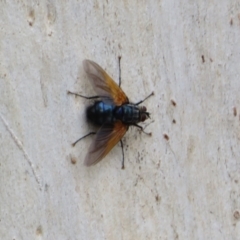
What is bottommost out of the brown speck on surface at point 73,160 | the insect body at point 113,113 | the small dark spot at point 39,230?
the small dark spot at point 39,230

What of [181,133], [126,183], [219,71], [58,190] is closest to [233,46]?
[219,71]

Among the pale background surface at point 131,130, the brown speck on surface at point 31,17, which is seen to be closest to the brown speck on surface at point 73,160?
the pale background surface at point 131,130

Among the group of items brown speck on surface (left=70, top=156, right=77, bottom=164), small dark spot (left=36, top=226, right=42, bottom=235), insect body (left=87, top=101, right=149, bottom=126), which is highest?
insect body (left=87, top=101, right=149, bottom=126)

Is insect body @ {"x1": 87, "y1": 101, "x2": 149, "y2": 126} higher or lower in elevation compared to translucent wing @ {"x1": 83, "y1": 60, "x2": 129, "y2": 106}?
lower

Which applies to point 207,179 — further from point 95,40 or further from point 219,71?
point 95,40

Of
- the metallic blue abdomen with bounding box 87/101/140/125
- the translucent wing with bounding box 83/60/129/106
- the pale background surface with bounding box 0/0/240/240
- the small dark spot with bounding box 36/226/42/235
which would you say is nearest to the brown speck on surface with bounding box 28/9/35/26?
the pale background surface with bounding box 0/0/240/240

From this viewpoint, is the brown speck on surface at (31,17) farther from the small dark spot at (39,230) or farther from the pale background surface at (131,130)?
the small dark spot at (39,230)

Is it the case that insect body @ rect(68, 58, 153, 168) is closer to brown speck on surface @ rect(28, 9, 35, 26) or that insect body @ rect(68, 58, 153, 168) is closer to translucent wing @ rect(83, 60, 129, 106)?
translucent wing @ rect(83, 60, 129, 106)

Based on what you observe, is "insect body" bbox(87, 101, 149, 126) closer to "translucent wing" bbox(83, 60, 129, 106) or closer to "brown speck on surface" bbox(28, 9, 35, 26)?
"translucent wing" bbox(83, 60, 129, 106)
